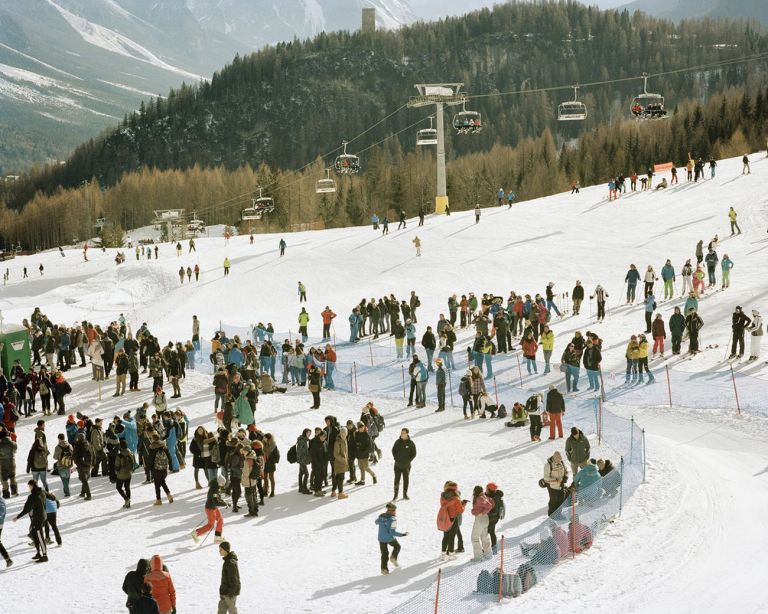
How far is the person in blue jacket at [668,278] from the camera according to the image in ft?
95.8

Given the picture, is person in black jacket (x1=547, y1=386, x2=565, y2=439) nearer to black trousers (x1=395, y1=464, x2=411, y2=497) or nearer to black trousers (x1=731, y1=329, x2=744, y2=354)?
black trousers (x1=395, y1=464, x2=411, y2=497)

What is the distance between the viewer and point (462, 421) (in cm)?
2012

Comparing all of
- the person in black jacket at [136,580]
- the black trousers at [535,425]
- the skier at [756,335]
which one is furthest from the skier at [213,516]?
the skier at [756,335]

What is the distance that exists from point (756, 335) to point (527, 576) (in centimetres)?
1297

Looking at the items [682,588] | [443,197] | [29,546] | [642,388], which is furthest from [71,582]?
[443,197]

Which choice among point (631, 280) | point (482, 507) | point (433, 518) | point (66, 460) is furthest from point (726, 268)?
point (66, 460)

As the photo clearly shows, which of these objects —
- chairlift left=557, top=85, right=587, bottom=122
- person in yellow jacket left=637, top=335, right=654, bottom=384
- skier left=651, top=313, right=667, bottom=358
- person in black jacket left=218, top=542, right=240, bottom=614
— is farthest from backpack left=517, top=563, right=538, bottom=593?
chairlift left=557, top=85, right=587, bottom=122

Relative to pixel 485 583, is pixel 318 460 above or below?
above

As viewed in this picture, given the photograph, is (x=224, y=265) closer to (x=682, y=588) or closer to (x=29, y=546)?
(x=29, y=546)

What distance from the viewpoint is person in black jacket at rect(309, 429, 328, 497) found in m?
15.8

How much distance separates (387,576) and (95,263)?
49.8 m

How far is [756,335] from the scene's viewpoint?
22125 mm

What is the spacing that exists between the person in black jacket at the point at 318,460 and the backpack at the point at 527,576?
5130mm

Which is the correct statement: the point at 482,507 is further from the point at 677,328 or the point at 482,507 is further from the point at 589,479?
the point at 677,328
